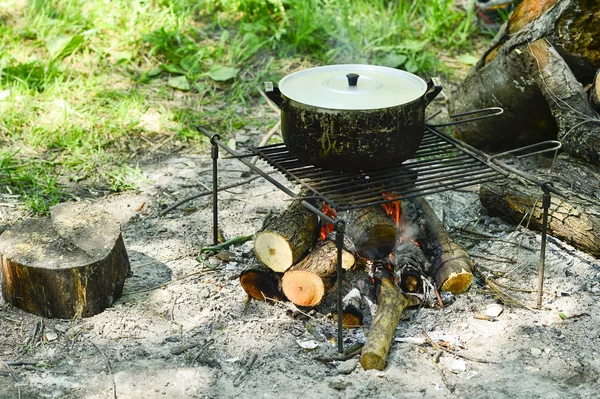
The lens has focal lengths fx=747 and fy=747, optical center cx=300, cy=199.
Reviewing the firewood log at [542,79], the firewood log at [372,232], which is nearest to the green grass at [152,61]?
the firewood log at [542,79]

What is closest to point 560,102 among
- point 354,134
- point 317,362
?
point 354,134

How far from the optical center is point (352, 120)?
11.1 feet

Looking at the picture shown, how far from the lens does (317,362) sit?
11.2 ft

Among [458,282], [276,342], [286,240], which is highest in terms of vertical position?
[286,240]

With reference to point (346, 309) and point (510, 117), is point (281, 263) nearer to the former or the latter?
point (346, 309)

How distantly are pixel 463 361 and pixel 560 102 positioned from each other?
2.22 m

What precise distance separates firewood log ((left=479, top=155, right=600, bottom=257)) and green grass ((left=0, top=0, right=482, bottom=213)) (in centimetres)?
220

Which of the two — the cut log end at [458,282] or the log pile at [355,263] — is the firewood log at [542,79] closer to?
the log pile at [355,263]

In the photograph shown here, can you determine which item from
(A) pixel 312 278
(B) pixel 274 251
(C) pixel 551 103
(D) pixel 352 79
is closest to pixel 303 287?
(A) pixel 312 278

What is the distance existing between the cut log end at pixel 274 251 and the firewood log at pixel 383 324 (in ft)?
1.62

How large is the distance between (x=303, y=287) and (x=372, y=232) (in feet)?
1.44

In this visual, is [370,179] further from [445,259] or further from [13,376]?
[13,376]

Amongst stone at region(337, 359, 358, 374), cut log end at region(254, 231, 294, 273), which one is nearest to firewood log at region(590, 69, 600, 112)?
cut log end at region(254, 231, 294, 273)

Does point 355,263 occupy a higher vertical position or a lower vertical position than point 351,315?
higher
